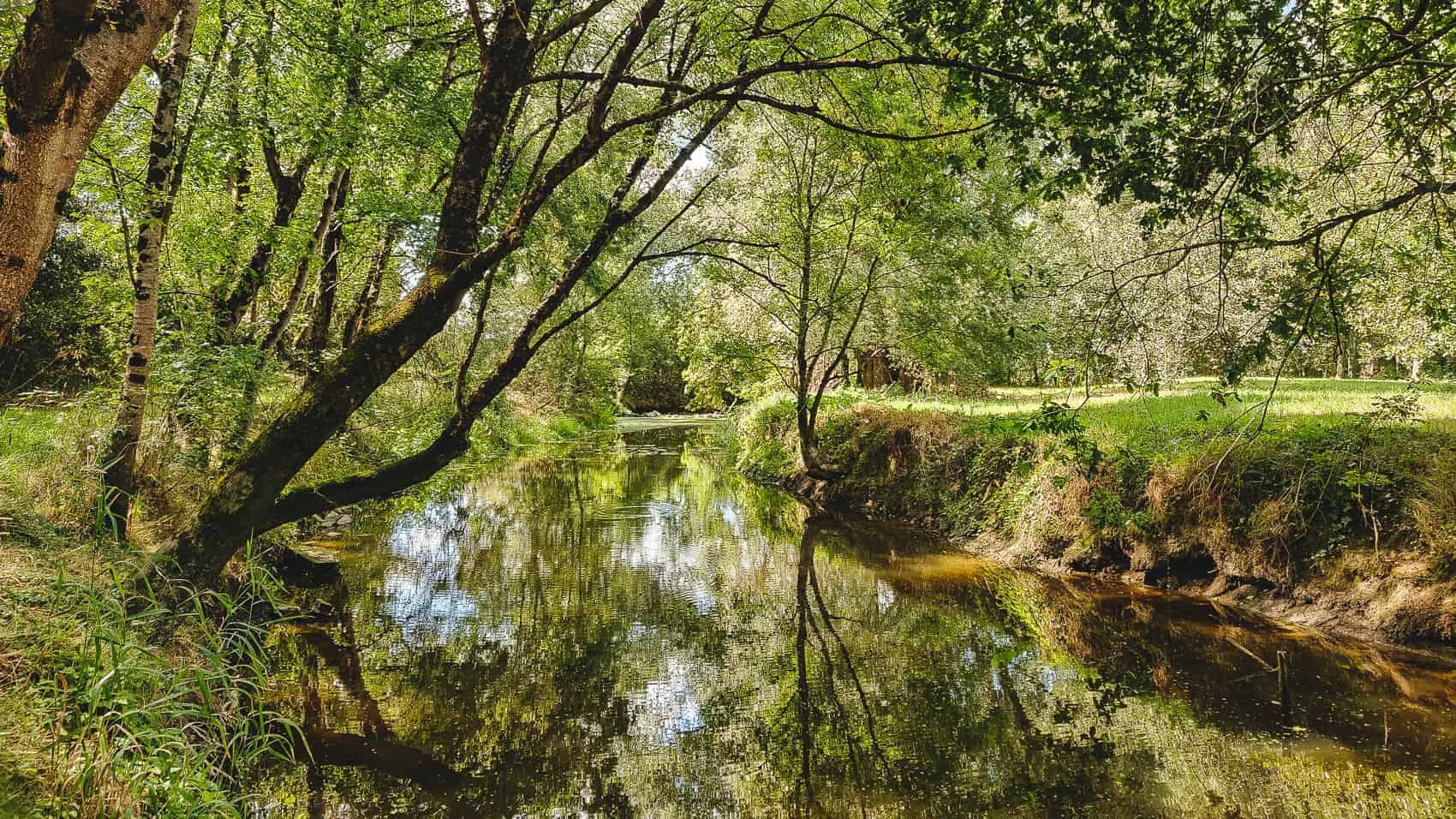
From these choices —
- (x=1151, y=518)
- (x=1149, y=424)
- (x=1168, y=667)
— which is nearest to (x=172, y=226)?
(x=1168, y=667)

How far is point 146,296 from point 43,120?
13.1ft

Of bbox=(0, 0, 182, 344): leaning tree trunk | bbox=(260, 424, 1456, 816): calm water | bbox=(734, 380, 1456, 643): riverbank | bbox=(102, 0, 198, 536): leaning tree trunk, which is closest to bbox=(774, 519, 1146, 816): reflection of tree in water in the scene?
bbox=(260, 424, 1456, 816): calm water

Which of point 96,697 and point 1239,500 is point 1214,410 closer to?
point 1239,500

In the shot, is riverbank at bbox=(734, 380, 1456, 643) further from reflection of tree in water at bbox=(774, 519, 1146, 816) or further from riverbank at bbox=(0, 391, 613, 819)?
riverbank at bbox=(0, 391, 613, 819)

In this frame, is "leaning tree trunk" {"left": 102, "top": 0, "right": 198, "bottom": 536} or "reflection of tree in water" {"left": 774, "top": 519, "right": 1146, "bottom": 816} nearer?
"reflection of tree in water" {"left": 774, "top": 519, "right": 1146, "bottom": 816}

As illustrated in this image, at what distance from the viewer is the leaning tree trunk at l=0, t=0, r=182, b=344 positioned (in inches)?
91.1

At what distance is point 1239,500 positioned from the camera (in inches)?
325

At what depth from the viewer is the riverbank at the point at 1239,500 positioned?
21.6 ft

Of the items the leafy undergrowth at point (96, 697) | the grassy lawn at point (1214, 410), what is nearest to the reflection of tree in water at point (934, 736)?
the grassy lawn at point (1214, 410)

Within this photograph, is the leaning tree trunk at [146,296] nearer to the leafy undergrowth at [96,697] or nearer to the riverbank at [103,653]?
the riverbank at [103,653]

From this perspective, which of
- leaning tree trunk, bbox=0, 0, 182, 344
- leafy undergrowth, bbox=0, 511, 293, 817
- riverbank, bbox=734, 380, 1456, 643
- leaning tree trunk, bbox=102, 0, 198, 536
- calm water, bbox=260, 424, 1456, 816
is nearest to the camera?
leaning tree trunk, bbox=0, 0, 182, 344

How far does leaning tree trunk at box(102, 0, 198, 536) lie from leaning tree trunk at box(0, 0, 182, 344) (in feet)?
12.1

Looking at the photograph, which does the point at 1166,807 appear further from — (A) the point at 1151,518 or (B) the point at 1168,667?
(A) the point at 1151,518

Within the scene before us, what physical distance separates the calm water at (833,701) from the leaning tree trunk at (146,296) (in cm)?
225
